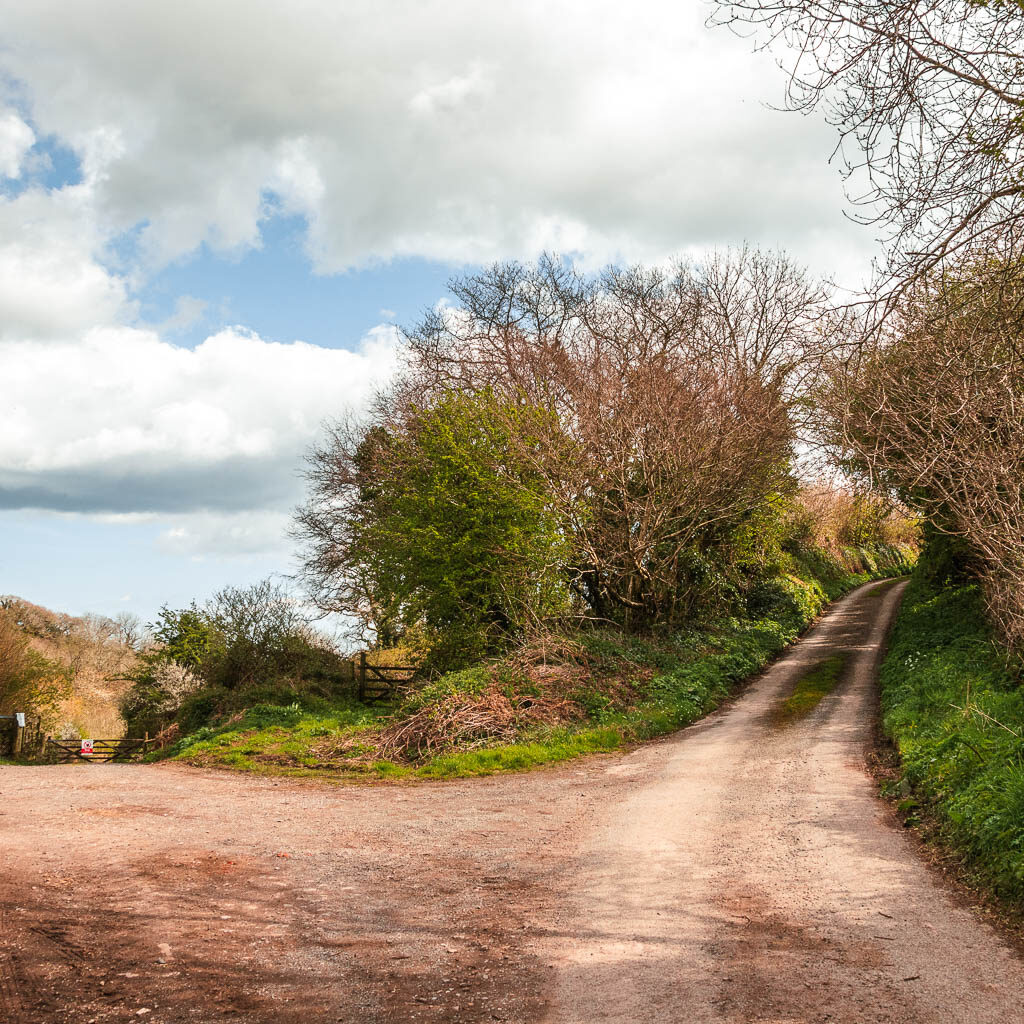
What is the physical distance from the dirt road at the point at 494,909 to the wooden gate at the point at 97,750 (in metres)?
16.2

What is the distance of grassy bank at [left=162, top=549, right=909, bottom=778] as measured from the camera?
13383 mm

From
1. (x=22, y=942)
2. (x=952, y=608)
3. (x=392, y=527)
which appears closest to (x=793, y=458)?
(x=952, y=608)

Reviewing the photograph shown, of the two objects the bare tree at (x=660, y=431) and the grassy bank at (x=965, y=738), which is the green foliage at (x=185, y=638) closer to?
the bare tree at (x=660, y=431)

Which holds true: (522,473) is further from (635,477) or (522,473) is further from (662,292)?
(662,292)

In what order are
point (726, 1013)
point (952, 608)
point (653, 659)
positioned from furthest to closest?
point (952, 608), point (653, 659), point (726, 1013)

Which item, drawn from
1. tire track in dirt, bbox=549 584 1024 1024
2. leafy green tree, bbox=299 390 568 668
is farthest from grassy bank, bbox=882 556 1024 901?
leafy green tree, bbox=299 390 568 668

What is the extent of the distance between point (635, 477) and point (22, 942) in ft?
57.0

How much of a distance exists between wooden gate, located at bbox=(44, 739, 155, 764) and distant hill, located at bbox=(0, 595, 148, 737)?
1130 centimetres

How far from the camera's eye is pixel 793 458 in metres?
24.8

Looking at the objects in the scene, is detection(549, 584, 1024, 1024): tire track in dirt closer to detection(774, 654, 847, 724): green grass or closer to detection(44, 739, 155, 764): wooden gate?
detection(774, 654, 847, 724): green grass

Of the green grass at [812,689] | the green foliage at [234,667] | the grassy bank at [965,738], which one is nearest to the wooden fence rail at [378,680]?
the green foliage at [234,667]

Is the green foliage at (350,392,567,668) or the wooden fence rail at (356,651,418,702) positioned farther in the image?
the wooden fence rail at (356,651,418,702)

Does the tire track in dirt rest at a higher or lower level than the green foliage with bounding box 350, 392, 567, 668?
lower

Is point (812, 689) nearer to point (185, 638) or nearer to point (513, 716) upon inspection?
point (513, 716)
